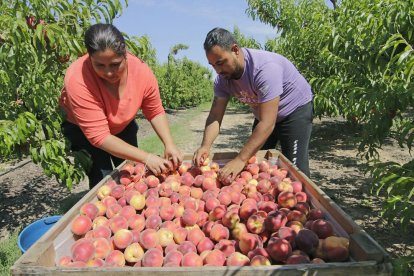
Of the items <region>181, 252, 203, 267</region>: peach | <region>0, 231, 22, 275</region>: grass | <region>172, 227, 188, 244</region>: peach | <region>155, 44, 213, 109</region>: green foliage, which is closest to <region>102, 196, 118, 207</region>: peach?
<region>172, 227, 188, 244</region>: peach

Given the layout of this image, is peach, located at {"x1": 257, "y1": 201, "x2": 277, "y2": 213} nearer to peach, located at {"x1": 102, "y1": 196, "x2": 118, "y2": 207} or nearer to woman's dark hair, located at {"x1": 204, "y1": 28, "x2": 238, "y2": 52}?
peach, located at {"x1": 102, "y1": 196, "x2": 118, "y2": 207}

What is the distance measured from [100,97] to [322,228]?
5.30 ft

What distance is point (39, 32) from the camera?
2.48 meters

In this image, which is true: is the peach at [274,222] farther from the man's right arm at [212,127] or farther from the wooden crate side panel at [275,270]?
the man's right arm at [212,127]

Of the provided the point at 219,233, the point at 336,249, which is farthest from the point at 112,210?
the point at 336,249

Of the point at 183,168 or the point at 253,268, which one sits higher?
the point at 253,268

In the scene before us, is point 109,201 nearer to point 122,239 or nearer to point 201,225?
point 122,239

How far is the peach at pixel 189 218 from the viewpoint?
1.80 meters

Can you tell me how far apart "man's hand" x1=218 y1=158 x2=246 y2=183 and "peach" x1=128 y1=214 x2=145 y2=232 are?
644mm

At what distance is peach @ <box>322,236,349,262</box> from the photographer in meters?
1.35

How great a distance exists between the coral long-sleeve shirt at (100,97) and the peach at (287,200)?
120cm

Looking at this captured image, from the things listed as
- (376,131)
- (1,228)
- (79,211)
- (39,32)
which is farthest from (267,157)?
(1,228)

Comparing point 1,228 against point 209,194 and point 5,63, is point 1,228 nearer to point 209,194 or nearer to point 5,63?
point 5,63

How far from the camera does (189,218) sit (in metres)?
1.80
